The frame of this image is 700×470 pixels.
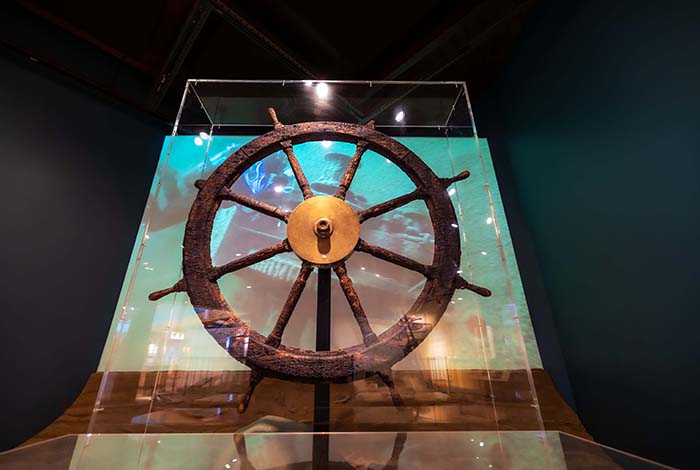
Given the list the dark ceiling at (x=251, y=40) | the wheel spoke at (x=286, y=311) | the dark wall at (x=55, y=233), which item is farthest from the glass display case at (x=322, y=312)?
the dark ceiling at (x=251, y=40)

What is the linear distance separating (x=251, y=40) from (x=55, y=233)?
1.34 m

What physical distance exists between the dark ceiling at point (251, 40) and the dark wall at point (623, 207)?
14.1 inches

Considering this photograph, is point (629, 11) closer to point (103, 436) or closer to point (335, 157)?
point (335, 157)

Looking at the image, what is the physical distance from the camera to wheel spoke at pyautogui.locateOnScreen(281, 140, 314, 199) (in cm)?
128

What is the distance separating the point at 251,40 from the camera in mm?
1769

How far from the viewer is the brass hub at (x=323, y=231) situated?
117 cm

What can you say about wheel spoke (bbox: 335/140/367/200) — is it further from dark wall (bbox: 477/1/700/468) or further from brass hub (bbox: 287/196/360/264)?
dark wall (bbox: 477/1/700/468)

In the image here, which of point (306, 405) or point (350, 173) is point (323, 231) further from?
point (306, 405)

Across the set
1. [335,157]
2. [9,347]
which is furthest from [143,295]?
[335,157]

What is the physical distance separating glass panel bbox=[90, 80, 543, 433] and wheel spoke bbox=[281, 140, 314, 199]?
1 centimetres

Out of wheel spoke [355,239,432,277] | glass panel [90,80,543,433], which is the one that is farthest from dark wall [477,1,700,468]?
wheel spoke [355,239,432,277]

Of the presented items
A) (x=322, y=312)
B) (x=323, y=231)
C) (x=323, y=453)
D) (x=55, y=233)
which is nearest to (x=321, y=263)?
(x=323, y=231)

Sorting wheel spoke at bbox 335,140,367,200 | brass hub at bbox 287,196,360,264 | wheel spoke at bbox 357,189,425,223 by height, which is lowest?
brass hub at bbox 287,196,360,264

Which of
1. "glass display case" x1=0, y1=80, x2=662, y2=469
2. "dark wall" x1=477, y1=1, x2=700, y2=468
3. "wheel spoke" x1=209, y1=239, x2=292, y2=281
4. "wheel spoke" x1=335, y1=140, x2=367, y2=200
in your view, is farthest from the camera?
"wheel spoke" x1=335, y1=140, x2=367, y2=200
